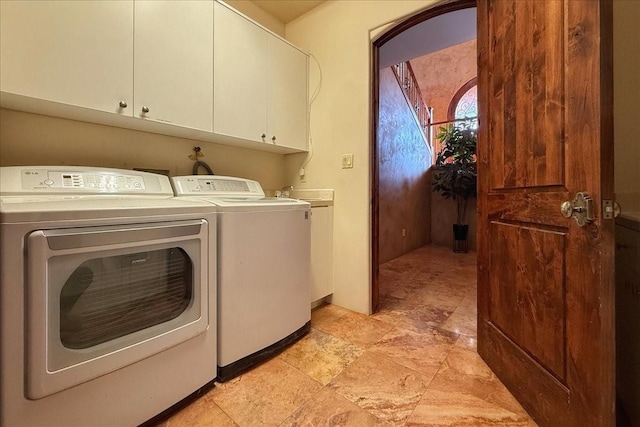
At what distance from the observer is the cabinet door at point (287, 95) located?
6.58ft

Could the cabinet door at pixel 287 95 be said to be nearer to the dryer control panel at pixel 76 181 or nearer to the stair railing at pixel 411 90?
the dryer control panel at pixel 76 181

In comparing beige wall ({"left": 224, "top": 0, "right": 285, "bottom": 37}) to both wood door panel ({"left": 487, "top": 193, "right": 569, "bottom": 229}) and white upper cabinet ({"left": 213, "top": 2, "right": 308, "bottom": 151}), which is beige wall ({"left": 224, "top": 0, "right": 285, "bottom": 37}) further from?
wood door panel ({"left": 487, "top": 193, "right": 569, "bottom": 229})

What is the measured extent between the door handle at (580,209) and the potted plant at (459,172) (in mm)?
3730

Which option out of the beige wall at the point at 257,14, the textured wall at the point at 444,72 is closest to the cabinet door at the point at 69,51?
the beige wall at the point at 257,14

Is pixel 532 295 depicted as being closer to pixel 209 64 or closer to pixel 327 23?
pixel 209 64

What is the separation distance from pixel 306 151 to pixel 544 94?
1628mm

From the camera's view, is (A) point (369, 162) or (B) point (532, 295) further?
(A) point (369, 162)

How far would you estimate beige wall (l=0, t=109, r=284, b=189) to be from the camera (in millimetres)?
1248

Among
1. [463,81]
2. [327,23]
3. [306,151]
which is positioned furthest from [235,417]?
[463,81]

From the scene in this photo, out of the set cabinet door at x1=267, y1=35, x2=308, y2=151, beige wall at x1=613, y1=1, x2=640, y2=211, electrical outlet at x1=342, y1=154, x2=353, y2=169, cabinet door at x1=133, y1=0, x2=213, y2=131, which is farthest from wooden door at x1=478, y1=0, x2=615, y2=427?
cabinet door at x1=133, y1=0, x2=213, y2=131

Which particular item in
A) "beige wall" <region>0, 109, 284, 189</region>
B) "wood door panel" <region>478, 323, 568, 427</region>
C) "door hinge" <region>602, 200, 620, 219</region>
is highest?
"beige wall" <region>0, 109, 284, 189</region>

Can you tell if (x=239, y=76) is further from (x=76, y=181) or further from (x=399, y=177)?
(x=399, y=177)

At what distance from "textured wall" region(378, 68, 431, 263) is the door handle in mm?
2384

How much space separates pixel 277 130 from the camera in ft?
6.73
